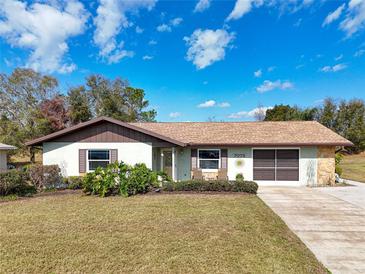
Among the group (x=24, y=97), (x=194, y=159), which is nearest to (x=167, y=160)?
(x=194, y=159)

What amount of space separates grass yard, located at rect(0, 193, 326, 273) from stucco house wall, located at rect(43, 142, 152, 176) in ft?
14.0

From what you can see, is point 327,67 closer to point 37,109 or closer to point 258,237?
point 258,237

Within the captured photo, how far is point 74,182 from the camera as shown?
39.3ft

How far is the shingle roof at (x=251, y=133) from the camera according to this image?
13.8 meters

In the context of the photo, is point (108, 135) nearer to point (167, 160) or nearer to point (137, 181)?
point (137, 181)

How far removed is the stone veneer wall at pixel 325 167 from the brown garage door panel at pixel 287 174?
126 centimetres

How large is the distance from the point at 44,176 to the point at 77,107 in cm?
2340

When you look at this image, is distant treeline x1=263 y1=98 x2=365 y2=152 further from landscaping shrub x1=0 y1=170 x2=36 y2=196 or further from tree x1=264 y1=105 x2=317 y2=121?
landscaping shrub x1=0 y1=170 x2=36 y2=196

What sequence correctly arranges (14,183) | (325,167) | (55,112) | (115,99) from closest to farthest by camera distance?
(14,183) < (325,167) < (55,112) < (115,99)

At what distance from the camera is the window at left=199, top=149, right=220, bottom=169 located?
47.7 feet

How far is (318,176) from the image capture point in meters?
13.9

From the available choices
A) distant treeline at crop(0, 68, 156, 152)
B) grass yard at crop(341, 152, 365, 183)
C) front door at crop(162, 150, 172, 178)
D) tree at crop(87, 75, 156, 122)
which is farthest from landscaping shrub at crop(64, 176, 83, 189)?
tree at crop(87, 75, 156, 122)

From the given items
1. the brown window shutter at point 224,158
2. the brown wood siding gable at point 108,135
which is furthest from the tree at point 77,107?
the brown window shutter at point 224,158

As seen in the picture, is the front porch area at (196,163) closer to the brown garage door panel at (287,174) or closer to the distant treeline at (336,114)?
the brown garage door panel at (287,174)
